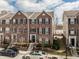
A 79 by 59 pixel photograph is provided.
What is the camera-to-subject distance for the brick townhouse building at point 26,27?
3557 millimetres

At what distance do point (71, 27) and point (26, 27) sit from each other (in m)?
0.72

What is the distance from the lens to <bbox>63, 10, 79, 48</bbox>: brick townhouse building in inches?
137

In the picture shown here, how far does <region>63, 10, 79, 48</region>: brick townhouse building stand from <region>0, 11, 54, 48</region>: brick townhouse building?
0.73 ft

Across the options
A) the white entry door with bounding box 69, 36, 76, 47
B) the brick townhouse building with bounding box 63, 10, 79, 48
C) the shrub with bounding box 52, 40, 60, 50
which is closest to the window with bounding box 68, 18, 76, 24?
the brick townhouse building with bounding box 63, 10, 79, 48

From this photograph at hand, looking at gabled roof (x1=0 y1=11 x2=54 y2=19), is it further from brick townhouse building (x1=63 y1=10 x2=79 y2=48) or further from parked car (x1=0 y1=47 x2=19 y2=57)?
parked car (x1=0 y1=47 x2=19 y2=57)

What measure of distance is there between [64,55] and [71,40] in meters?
0.26

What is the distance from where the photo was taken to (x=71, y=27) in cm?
349

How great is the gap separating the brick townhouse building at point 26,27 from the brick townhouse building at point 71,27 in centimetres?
22

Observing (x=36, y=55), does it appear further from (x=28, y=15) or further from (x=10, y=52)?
(x=28, y=15)

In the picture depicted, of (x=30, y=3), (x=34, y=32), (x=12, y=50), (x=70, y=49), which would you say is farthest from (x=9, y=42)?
(x=70, y=49)

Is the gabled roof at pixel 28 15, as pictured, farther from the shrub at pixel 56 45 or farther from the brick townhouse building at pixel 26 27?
the shrub at pixel 56 45

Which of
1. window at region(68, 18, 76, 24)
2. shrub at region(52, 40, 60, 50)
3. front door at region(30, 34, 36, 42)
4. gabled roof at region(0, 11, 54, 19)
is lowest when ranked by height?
shrub at region(52, 40, 60, 50)

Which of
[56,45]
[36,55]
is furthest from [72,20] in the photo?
[36,55]

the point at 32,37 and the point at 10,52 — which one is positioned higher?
the point at 32,37
